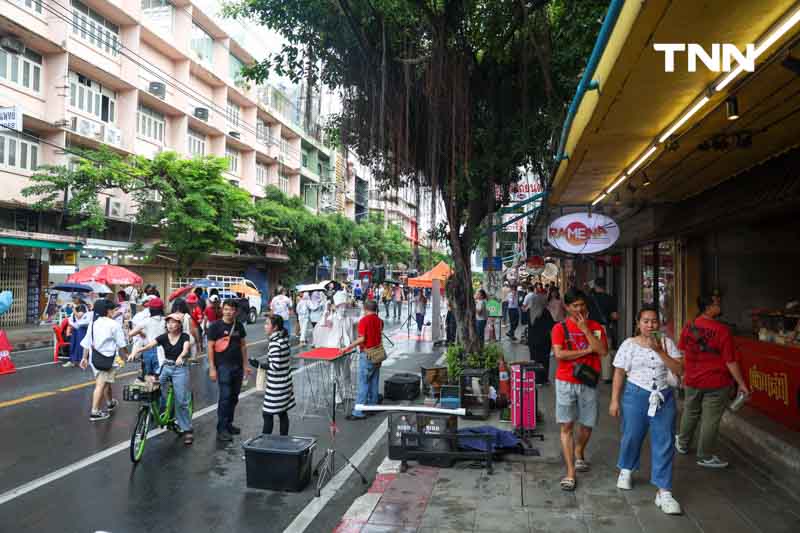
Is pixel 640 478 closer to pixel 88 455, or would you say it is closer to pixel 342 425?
pixel 342 425

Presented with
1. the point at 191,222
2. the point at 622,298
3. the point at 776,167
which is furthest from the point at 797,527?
the point at 191,222

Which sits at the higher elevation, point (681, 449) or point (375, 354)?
point (375, 354)

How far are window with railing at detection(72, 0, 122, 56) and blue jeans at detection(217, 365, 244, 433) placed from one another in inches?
828

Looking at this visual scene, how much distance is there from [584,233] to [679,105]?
11.5ft

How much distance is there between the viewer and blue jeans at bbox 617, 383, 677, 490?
15.5 feet

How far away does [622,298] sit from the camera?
48.3ft

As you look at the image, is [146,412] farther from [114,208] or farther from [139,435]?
[114,208]

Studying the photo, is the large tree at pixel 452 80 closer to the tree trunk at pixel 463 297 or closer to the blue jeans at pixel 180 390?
the tree trunk at pixel 463 297

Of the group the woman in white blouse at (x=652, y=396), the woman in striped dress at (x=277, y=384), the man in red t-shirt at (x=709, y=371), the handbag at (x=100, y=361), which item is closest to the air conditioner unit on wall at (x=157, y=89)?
the handbag at (x=100, y=361)

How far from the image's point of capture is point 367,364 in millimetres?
8586

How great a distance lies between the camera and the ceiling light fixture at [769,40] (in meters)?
3.44

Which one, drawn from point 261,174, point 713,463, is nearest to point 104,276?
point 713,463

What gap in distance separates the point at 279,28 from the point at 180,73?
77.9ft

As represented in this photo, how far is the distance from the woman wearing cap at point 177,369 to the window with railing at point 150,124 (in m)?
23.9
